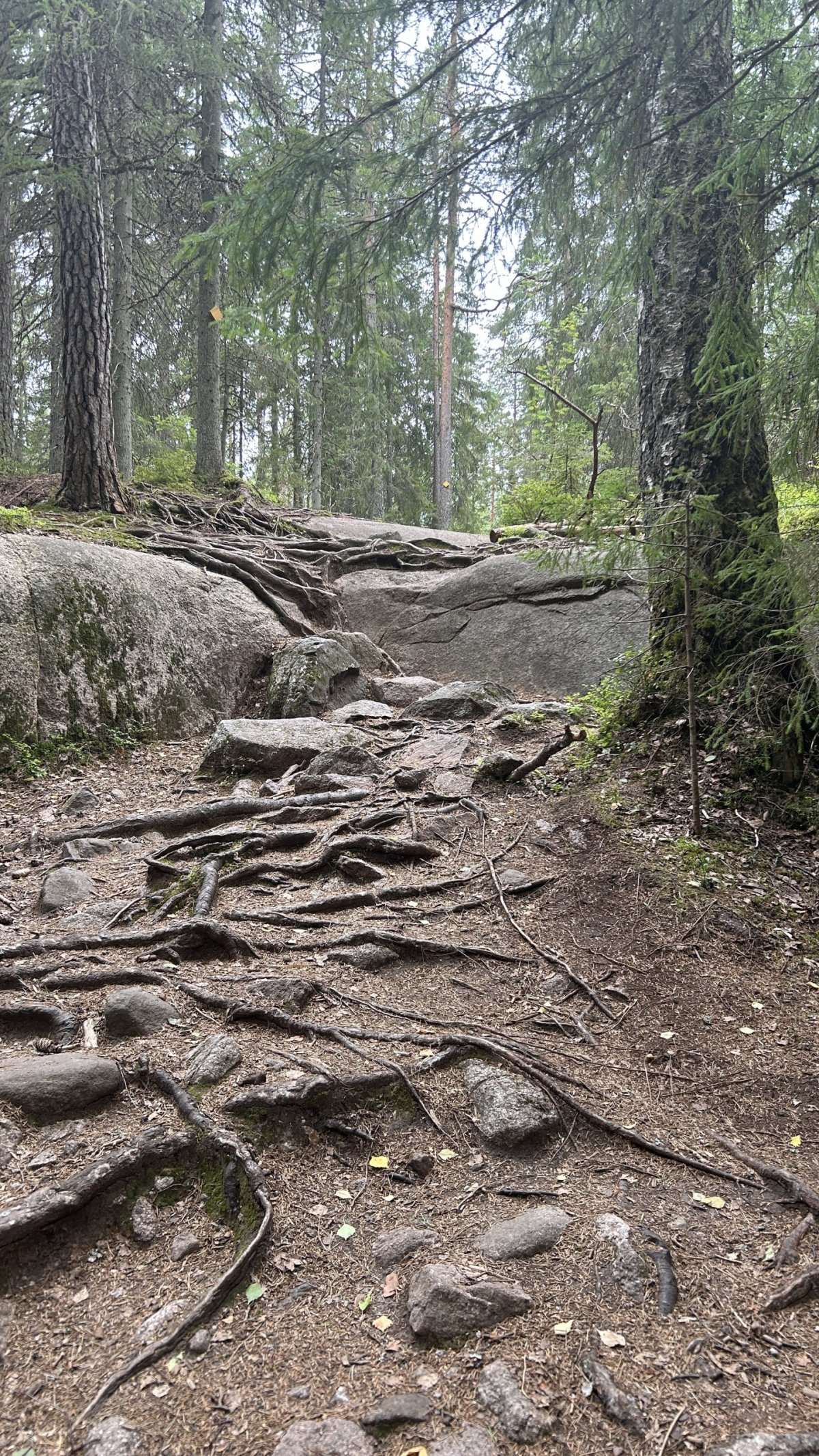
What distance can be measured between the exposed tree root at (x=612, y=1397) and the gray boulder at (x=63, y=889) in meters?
3.54

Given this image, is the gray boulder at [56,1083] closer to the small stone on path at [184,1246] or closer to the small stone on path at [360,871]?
the small stone on path at [184,1246]

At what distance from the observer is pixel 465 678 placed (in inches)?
381

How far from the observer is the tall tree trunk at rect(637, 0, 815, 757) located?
4230 mm

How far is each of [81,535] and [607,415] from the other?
11.1m

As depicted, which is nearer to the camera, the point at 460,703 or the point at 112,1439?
the point at 112,1439

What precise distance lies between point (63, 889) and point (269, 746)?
7.33 ft

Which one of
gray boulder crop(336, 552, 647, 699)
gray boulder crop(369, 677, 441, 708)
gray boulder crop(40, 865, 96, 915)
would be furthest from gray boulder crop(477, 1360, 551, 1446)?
gray boulder crop(336, 552, 647, 699)

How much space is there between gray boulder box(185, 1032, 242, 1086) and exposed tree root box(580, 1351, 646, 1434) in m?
1.53

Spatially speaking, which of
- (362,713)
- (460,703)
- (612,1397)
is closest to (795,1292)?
(612,1397)

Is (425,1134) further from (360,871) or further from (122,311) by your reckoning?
(122,311)

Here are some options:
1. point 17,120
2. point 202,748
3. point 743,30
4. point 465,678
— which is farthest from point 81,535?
point 743,30

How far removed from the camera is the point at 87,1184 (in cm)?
235

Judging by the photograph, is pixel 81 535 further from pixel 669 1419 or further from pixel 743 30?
pixel 669 1419

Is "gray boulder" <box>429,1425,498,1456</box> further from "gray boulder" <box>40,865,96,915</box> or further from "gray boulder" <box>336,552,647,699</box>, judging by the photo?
"gray boulder" <box>336,552,647,699</box>
